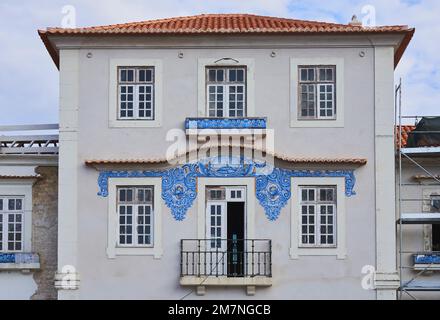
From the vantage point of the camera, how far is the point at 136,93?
24.3 metres

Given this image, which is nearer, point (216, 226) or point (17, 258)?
point (216, 226)

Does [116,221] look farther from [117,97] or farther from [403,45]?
[403,45]

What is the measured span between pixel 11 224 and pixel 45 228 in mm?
815

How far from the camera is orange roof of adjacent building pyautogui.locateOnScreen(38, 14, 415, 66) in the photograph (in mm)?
23953

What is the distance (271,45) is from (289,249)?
4726mm

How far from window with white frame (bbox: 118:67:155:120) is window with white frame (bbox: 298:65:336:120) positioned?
11.3 feet

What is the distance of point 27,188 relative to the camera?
2519 centimetres

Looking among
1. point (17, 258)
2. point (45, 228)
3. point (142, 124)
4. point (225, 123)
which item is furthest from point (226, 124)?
point (17, 258)

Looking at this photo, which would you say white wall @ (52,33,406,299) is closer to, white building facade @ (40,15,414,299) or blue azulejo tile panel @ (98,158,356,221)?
white building facade @ (40,15,414,299)

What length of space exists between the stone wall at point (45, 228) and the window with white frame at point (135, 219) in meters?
2.05

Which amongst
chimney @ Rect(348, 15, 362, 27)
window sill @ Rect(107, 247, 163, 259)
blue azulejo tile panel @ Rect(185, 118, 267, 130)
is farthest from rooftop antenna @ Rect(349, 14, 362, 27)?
window sill @ Rect(107, 247, 163, 259)

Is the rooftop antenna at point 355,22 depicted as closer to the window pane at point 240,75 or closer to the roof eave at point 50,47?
the window pane at point 240,75

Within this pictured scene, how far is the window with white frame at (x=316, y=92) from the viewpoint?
79.0 feet

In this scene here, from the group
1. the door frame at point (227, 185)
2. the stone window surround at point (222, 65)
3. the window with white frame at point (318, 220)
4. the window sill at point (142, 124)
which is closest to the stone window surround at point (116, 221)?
the door frame at point (227, 185)
